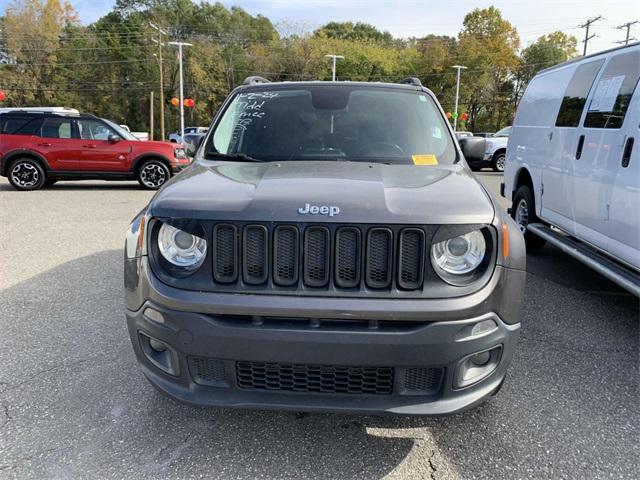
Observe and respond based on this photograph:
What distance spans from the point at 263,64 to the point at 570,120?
A: 63157 mm

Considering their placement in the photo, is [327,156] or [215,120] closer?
[327,156]

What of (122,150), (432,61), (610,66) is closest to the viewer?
(610,66)

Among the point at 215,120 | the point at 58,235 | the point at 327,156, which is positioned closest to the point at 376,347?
the point at 327,156

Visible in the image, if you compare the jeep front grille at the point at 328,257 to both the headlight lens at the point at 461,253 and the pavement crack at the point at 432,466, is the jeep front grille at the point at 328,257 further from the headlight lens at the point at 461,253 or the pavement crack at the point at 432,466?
the pavement crack at the point at 432,466

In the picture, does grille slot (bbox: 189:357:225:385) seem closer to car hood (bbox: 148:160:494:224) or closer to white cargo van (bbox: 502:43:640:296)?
car hood (bbox: 148:160:494:224)

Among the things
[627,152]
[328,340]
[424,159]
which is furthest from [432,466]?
[627,152]

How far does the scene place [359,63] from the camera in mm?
63375

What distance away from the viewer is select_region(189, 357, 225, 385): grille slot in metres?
2.19

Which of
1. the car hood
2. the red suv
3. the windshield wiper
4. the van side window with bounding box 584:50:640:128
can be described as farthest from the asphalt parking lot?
the red suv

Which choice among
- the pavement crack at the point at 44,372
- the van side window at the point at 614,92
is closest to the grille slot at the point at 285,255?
the pavement crack at the point at 44,372

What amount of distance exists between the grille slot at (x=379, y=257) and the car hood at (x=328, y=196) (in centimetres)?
7

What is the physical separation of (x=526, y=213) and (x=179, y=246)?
202 inches

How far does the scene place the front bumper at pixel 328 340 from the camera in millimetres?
2062

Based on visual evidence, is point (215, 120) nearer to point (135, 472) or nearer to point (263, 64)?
point (135, 472)
